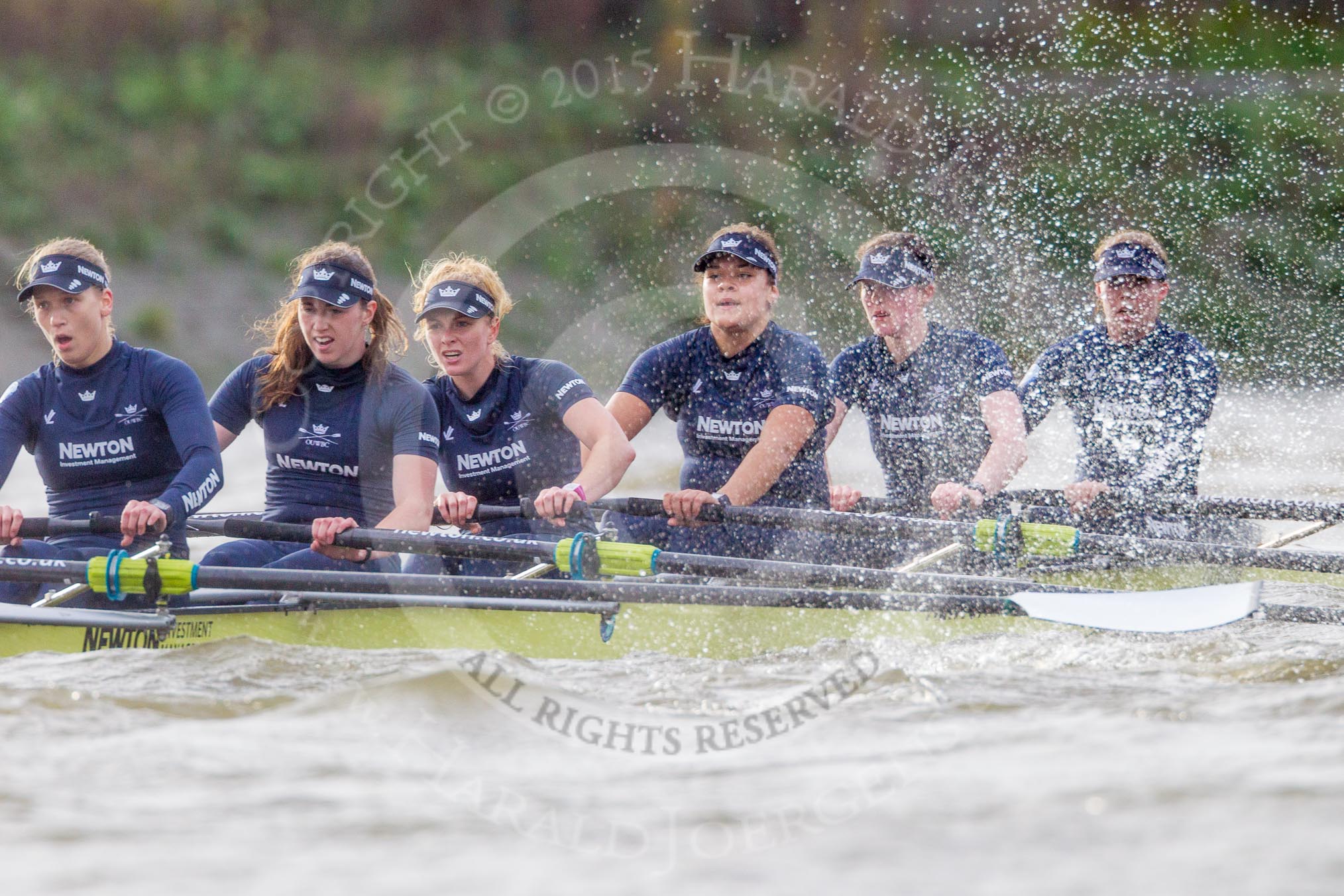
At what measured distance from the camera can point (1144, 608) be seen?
361cm

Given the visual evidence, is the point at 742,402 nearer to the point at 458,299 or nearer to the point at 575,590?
the point at 458,299

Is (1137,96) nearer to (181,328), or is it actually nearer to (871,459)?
(871,459)

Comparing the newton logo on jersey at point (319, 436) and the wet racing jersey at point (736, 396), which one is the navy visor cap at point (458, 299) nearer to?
the newton logo on jersey at point (319, 436)

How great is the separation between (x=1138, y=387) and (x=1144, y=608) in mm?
1277

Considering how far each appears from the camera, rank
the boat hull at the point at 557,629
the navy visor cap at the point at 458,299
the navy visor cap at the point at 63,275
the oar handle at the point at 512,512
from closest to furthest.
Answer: the boat hull at the point at 557,629 → the navy visor cap at the point at 63,275 → the oar handle at the point at 512,512 → the navy visor cap at the point at 458,299

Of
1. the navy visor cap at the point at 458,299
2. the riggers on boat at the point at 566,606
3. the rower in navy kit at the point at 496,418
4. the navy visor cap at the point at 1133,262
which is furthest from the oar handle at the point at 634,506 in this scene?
the navy visor cap at the point at 1133,262

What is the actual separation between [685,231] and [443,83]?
4106 millimetres

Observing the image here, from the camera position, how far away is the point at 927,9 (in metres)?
15.3

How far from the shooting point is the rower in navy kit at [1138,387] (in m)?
4.61

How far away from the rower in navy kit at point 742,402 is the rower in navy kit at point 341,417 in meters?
0.78

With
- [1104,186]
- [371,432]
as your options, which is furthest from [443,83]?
[371,432]

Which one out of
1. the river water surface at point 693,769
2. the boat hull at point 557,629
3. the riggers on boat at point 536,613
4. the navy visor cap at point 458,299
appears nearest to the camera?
the river water surface at point 693,769

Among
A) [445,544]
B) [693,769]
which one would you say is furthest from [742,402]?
[693,769]

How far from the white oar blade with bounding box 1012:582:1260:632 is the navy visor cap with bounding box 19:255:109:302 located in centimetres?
266
